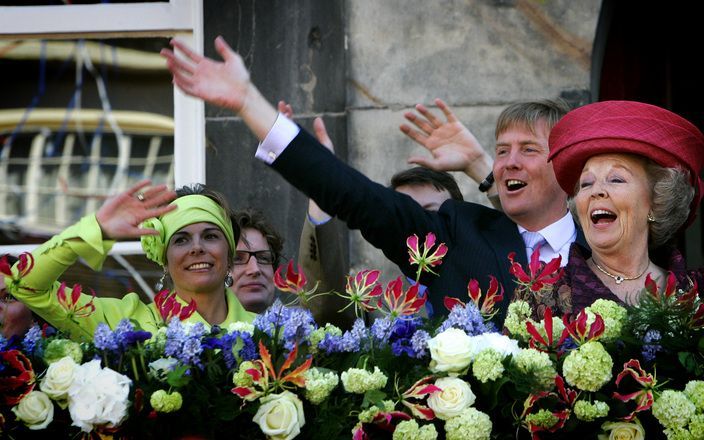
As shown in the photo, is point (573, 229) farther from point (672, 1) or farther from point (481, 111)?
point (672, 1)

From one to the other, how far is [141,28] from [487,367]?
122 inches

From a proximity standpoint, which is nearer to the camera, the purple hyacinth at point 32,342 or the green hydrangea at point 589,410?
the green hydrangea at point 589,410

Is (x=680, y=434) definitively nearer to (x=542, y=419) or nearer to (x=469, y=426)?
(x=542, y=419)

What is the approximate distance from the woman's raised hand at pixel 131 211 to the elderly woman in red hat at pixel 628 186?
1.11 metres

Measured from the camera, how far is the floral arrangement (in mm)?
2588

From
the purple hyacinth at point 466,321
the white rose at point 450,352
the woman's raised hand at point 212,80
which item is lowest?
the white rose at point 450,352

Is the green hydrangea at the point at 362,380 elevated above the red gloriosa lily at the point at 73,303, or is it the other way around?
the red gloriosa lily at the point at 73,303

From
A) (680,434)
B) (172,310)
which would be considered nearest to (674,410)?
(680,434)

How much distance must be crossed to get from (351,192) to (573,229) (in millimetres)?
864

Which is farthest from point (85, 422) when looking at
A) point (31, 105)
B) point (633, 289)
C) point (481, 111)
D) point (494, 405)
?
point (31, 105)

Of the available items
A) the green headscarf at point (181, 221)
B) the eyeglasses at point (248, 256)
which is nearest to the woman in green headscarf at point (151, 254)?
the green headscarf at point (181, 221)

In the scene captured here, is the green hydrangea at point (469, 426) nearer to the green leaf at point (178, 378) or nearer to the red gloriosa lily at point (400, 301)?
the red gloriosa lily at point (400, 301)

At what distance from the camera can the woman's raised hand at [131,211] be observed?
320cm

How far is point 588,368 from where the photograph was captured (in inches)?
102
